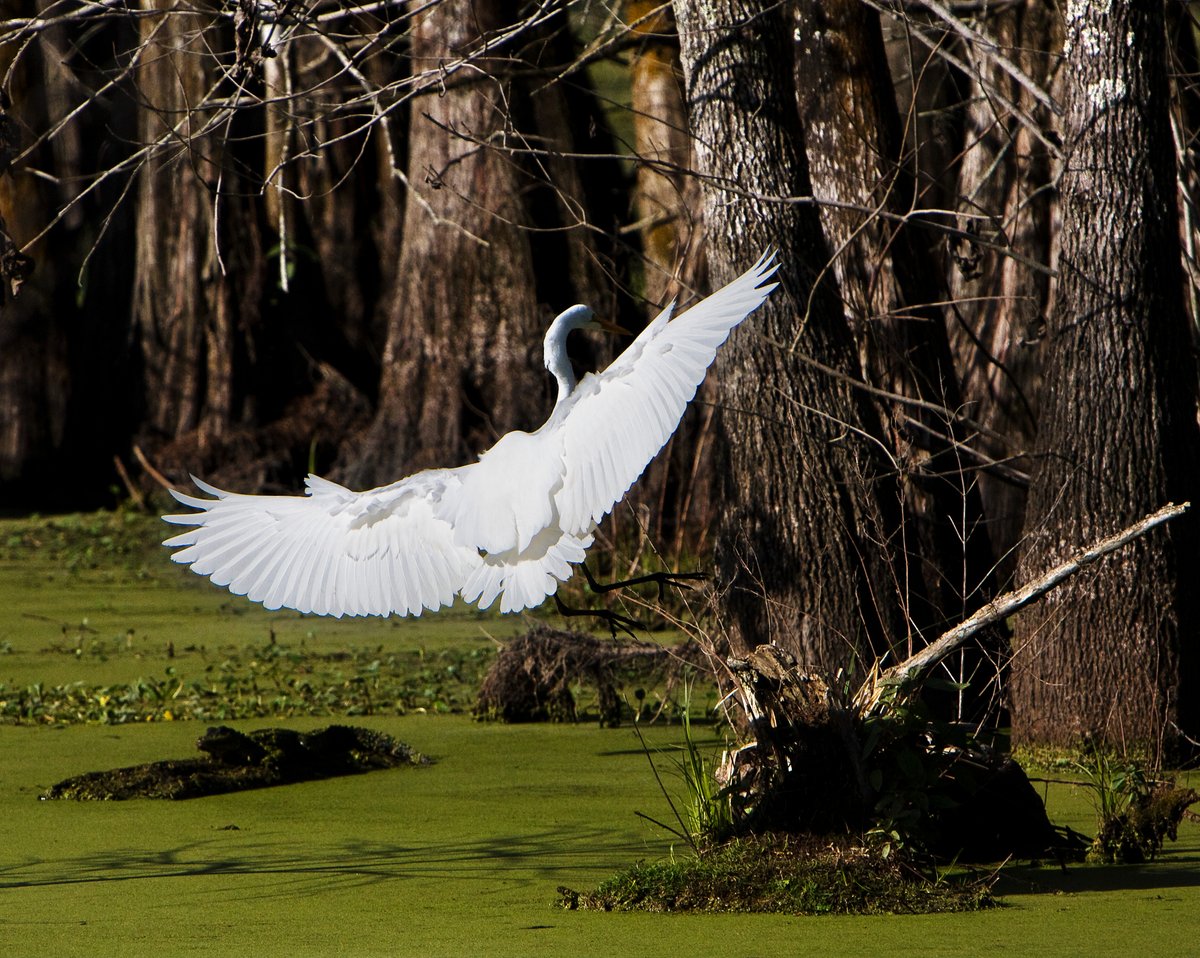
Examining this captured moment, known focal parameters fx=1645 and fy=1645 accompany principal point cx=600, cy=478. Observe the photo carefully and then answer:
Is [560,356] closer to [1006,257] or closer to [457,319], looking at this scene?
[1006,257]

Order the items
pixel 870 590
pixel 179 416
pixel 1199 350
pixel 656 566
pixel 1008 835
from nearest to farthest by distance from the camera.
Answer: pixel 1008 835
pixel 870 590
pixel 1199 350
pixel 656 566
pixel 179 416

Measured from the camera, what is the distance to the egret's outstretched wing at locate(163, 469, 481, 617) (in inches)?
165

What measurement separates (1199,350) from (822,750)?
2497 millimetres

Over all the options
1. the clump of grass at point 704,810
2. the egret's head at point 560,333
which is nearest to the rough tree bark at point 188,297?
the egret's head at point 560,333

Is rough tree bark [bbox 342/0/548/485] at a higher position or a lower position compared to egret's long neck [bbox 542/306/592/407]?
higher

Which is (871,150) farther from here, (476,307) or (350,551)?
(476,307)

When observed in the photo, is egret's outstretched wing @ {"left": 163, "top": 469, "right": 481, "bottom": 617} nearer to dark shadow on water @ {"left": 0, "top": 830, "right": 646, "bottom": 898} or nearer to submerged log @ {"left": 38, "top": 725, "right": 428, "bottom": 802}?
dark shadow on water @ {"left": 0, "top": 830, "right": 646, "bottom": 898}

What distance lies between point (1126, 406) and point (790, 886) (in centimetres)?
220

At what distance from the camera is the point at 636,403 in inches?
146

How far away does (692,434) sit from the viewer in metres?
8.97

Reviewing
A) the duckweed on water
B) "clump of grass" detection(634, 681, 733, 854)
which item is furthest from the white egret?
the duckweed on water

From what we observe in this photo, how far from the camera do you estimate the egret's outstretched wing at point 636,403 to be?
363 centimetres

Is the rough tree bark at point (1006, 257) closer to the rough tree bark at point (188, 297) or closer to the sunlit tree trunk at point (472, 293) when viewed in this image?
the sunlit tree trunk at point (472, 293)

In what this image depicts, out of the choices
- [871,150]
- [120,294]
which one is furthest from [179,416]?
[871,150]
